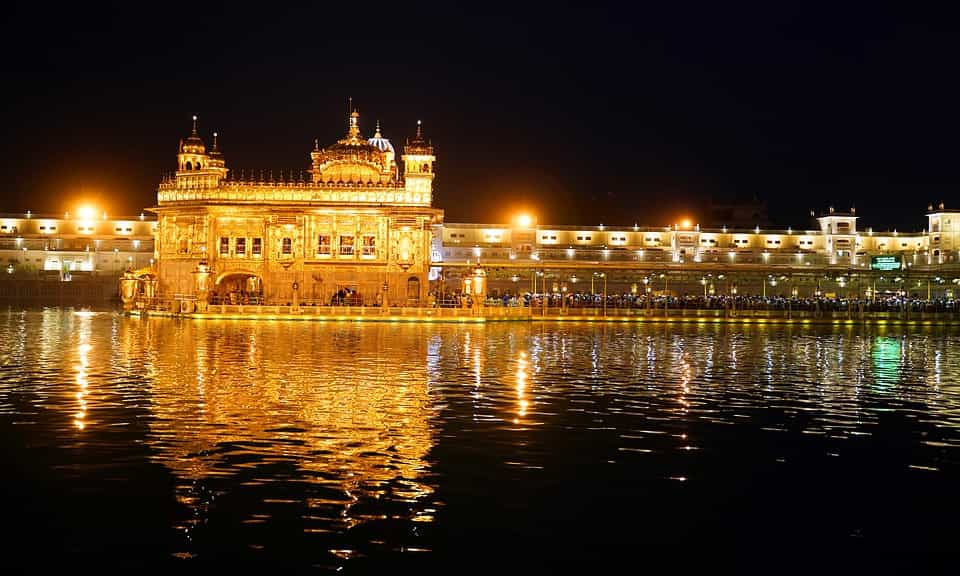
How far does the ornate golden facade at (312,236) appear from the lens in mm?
75188

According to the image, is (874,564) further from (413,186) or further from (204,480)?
(413,186)

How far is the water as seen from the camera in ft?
43.4

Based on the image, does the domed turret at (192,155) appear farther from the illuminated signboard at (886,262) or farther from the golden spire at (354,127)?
the illuminated signboard at (886,262)

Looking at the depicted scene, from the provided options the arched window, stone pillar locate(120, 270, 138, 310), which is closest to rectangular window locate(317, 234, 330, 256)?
the arched window

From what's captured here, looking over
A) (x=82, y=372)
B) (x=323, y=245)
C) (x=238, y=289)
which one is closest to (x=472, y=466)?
(x=82, y=372)

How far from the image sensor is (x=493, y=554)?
1305 cm

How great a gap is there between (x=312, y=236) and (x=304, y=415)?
53.5 meters

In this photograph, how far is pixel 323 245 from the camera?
248ft

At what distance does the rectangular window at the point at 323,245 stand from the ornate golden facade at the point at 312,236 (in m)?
0.07

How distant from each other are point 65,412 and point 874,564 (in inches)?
674

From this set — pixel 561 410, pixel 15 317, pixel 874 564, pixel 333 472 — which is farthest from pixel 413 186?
pixel 874 564

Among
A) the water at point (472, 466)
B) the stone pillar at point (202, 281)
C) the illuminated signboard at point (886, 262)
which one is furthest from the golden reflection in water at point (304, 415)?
the illuminated signboard at point (886, 262)

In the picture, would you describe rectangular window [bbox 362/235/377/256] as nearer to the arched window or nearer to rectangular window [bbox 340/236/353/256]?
rectangular window [bbox 340/236/353/256]

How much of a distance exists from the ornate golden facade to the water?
39.6 m
